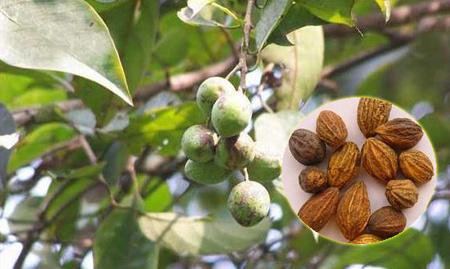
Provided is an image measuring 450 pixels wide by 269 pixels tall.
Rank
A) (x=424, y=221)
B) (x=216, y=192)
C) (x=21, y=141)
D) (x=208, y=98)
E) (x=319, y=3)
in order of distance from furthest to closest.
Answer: (x=216, y=192) < (x=424, y=221) < (x=21, y=141) < (x=319, y=3) < (x=208, y=98)

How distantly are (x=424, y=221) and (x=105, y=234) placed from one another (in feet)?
1.97

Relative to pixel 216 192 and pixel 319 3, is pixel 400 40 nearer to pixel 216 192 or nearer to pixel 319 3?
pixel 216 192

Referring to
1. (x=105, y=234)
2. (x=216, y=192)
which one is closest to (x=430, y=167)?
(x=105, y=234)

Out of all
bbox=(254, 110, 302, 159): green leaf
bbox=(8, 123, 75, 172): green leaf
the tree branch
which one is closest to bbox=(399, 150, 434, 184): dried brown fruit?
bbox=(254, 110, 302, 159): green leaf

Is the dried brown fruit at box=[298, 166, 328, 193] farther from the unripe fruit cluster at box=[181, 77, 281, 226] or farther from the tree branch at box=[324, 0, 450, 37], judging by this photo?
the tree branch at box=[324, 0, 450, 37]

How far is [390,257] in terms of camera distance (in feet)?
5.77

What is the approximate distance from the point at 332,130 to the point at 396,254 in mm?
646

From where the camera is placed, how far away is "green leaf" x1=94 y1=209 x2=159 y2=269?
1423 mm

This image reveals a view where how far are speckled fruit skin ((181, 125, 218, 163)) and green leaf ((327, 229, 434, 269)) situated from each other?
75 cm

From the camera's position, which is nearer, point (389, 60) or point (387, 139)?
point (387, 139)

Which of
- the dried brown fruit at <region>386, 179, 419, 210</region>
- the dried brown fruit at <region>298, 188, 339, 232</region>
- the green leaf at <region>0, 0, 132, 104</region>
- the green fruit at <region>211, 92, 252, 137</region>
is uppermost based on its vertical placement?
the green fruit at <region>211, 92, 252, 137</region>

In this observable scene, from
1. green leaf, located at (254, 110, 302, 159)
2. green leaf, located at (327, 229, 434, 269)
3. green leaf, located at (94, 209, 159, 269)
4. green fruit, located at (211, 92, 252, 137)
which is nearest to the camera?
green fruit, located at (211, 92, 252, 137)

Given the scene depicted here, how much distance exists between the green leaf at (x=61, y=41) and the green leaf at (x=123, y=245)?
42 cm

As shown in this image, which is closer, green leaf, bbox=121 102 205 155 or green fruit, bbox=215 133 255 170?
green fruit, bbox=215 133 255 170
